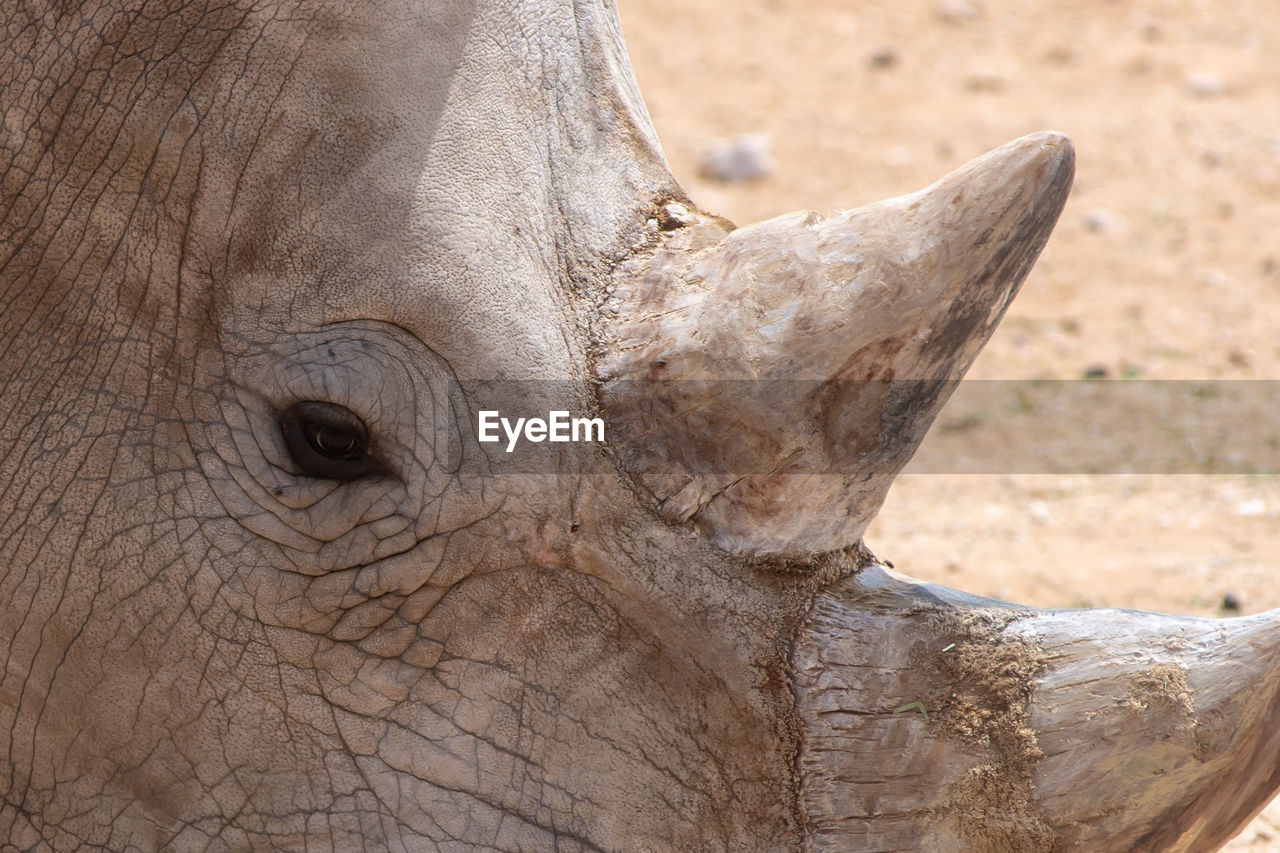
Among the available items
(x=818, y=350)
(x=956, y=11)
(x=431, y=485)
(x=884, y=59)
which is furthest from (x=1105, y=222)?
(x=431, y=485)

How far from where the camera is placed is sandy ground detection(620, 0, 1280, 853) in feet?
15.2

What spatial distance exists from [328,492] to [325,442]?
7 centimetres

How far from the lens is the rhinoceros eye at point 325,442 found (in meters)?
2.08

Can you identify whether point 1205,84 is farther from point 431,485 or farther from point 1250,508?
point 431,485

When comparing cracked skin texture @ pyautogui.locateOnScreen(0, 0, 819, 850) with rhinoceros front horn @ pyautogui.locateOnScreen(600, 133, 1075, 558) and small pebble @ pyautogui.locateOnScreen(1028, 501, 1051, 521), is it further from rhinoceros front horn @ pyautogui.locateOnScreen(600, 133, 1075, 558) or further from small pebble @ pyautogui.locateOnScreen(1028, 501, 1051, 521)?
small pebble @ pyautogui.locateOnScreen(1028, 501, 1051, 521)

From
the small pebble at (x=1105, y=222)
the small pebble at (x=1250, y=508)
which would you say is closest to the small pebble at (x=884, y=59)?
the small pebble at (x=1105, y=222)

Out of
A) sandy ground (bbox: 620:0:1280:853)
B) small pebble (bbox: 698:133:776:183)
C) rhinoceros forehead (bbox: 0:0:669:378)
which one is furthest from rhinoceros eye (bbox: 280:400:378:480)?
small pebble (bbox: 698:133:776:183)

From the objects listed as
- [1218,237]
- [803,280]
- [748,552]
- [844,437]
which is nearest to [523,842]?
[748,552]

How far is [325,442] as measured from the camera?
6.88ft

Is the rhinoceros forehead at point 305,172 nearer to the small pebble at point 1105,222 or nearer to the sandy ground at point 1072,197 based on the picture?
the sandy ground at point 1072,197

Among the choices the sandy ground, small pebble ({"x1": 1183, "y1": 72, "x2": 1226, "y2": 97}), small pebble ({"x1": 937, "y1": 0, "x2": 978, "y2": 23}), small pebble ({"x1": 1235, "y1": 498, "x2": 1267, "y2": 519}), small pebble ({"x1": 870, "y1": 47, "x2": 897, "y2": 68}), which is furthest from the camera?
small pebble ({"x1": 937, "y1": 0, "x2": 978, "y2": 23})
